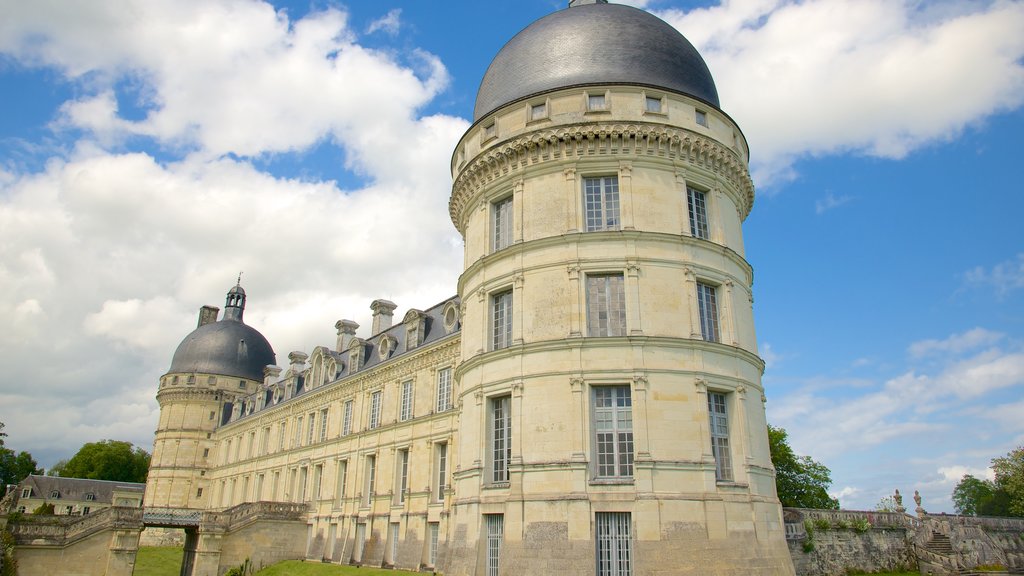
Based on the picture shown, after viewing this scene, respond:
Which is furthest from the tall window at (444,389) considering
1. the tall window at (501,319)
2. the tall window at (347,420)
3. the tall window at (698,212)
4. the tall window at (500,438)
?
the tall window at (698,212)

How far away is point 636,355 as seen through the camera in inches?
687

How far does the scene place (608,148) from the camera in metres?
19.4

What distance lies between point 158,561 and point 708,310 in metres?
39.7

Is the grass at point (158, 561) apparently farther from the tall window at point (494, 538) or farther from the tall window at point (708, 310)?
the tall window at point (708, 310)

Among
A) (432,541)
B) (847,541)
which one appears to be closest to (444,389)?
(432,541)

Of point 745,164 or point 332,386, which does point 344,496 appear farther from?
point 745,164

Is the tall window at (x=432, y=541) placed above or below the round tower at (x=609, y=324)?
→ below

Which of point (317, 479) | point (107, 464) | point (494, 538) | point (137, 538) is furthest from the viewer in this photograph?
point (107, 464)

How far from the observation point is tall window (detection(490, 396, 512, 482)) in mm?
18344

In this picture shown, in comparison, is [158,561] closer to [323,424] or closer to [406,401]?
[323,424]

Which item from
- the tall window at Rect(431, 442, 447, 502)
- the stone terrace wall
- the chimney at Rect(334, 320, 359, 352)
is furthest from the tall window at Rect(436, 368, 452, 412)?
the chimney at Rect(334, 320, 359, 352)

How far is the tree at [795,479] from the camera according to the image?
150 ft

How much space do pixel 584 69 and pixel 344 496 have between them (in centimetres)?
2402

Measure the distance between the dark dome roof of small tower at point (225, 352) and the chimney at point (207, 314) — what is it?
19.8 feet
